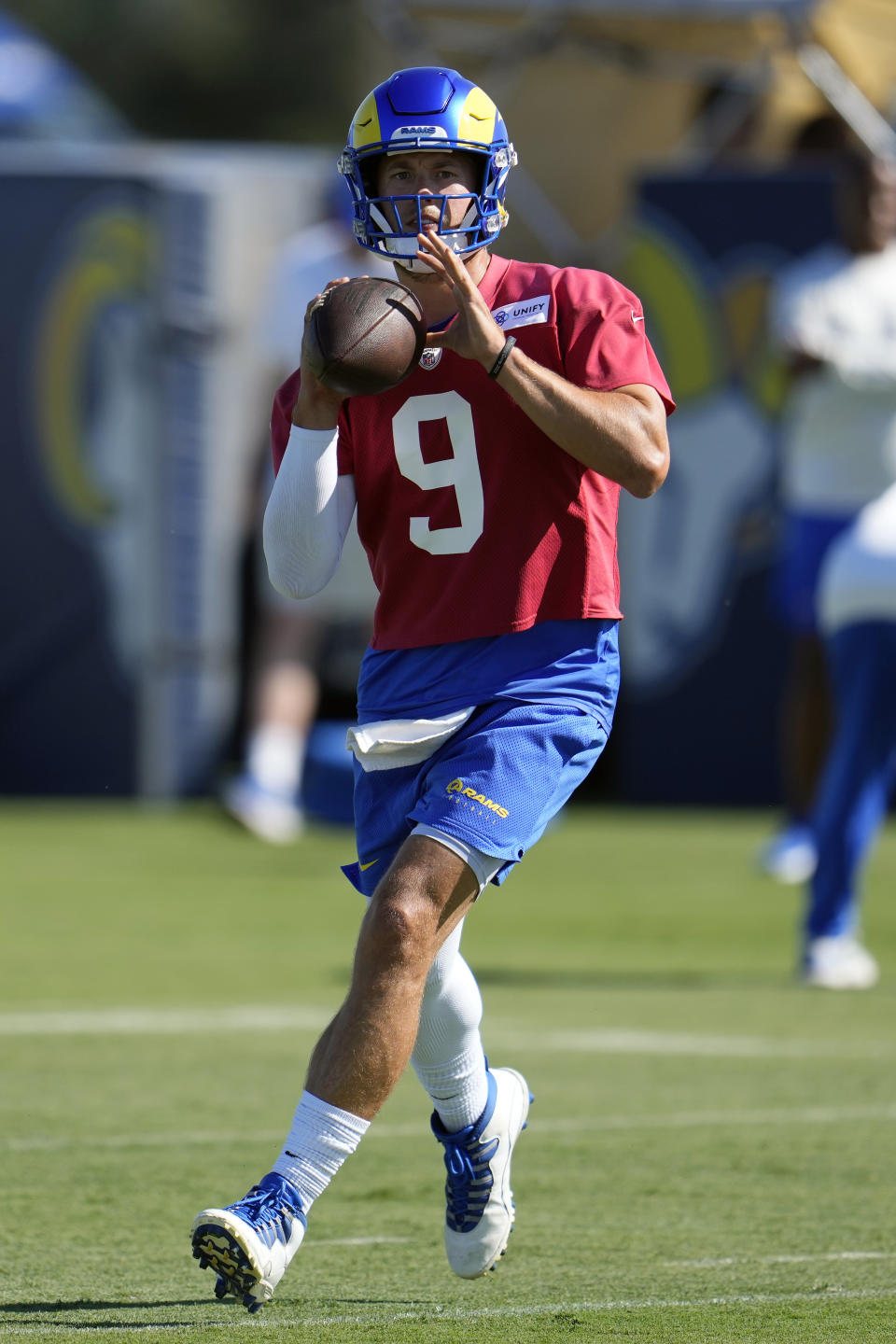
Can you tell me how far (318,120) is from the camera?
41.2m

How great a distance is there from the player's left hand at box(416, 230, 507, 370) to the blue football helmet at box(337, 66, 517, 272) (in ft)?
0.69

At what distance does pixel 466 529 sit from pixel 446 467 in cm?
13

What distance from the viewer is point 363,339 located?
4.18 meters

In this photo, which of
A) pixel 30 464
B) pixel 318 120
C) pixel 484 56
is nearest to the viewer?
pixel 30 464

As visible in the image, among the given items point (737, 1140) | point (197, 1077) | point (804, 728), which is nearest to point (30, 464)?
point (804, 728)

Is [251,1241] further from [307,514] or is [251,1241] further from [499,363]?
[499,363]

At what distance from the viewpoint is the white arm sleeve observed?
436 centimetres

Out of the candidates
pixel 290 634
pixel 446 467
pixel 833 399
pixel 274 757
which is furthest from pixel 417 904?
pixel 290 634

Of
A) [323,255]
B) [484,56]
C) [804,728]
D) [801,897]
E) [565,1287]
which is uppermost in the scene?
[484,56]

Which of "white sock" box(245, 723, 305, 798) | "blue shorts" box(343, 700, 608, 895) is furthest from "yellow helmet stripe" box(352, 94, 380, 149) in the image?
"white sock" box(245, 723, 305, 798)

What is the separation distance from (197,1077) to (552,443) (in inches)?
108

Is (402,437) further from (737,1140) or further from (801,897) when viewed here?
(801,897)

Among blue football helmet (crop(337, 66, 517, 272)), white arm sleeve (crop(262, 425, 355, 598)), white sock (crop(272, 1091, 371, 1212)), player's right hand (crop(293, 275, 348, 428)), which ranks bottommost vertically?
white sock (crop(272, 1091, 371, 1212))

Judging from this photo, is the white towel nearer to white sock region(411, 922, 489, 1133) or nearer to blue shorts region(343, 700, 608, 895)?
blue shorts region(343, 700, 608, 895)
